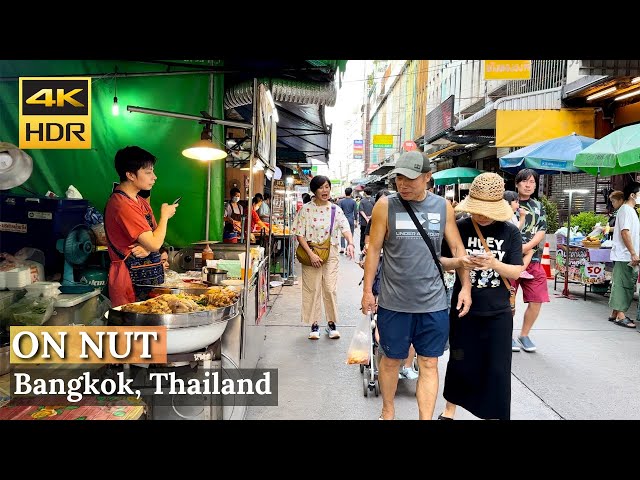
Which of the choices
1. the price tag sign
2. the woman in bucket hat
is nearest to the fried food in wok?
the woman in bucket hat

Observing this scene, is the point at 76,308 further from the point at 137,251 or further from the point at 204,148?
the point at 204,148

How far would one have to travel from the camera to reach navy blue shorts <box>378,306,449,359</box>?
3.75 metres

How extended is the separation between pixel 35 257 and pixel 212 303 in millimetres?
2743

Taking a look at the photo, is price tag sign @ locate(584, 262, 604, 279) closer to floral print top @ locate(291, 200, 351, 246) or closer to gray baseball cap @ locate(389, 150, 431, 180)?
floral print top @ locate(291, 200, 351, 246)

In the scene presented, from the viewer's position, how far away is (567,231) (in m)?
9.91

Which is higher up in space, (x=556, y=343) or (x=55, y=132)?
(x=55, y=132)

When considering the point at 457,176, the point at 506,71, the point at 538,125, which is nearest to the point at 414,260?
the point at 506,71

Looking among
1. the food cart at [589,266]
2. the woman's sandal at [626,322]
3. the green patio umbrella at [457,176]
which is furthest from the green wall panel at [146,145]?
the green patio umbrella at [457,176]

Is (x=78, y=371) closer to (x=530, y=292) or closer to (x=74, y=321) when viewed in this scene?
(x=74, y=321)

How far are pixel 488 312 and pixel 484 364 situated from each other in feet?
1.27

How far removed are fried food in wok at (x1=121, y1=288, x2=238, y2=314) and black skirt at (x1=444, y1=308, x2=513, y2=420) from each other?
176cm

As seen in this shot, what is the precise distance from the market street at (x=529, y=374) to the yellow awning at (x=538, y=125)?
4806 millimetres
